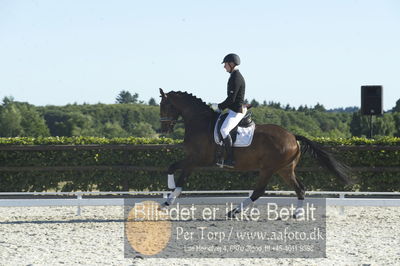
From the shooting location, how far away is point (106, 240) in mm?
6711

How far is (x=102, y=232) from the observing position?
733cm

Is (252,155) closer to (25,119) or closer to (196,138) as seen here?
(196,138)

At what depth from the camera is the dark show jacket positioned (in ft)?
26.7

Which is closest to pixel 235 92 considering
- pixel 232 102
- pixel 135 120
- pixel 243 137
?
pixel 232 102

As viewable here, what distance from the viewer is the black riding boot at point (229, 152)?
8.25m

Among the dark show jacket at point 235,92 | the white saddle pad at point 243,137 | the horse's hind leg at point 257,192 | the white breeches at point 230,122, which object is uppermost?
the dark show jacket at point 235,92

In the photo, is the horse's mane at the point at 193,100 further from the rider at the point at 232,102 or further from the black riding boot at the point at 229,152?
the black riding boot at the point at 229,152

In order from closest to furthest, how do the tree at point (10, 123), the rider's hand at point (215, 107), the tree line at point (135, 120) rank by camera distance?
the rider's hand at point (215, 107) < the tree line at point (135, 120) < the tree at point (10, 123)

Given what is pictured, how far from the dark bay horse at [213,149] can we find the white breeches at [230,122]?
237mm

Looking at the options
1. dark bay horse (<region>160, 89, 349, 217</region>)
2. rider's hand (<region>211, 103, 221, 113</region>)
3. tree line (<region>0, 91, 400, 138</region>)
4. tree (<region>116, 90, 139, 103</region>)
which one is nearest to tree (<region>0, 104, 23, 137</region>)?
tree line (<region>0, 91, 400, 138</region>)

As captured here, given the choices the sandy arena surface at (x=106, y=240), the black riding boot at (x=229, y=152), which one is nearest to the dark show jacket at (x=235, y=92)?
the black riding boot at (x=229, y=152)

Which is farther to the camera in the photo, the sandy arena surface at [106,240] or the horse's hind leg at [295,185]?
the horse's hind leg at [295,185]

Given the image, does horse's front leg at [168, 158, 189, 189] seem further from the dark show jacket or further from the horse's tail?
the horse's tail

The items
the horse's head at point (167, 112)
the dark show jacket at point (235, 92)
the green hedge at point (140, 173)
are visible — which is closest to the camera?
the dark show jacket at point (235, 92)
